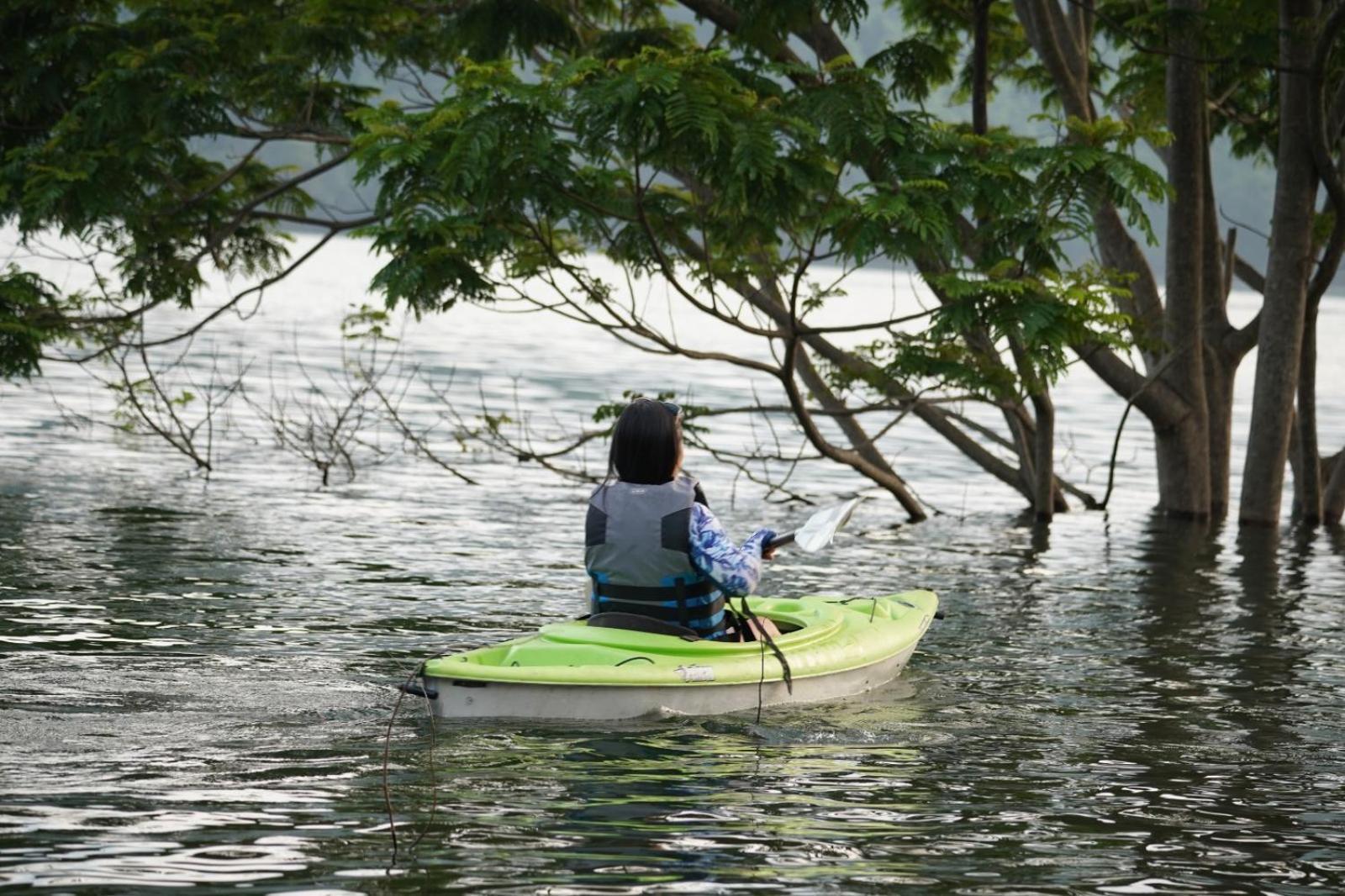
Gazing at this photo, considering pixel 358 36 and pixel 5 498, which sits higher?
pixel 358 36

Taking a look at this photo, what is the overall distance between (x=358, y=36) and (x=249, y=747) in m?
8.00

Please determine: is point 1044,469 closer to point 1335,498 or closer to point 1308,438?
point 1308,438

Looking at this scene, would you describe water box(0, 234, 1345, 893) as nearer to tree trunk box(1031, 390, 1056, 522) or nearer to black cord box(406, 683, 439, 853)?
black cord box(406, 683, 439, 853)

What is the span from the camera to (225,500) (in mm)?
13875

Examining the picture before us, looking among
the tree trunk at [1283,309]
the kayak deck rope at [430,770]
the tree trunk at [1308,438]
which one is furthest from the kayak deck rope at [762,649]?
the tree trunk at [1308,438]

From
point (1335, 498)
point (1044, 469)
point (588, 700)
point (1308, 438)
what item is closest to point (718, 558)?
point (588, 700)

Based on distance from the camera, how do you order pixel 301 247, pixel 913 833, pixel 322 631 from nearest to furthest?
pixel 913 833 < pixel 322 631 < pixel 301 247

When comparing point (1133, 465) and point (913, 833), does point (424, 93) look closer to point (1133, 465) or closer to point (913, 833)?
point (913, 833)

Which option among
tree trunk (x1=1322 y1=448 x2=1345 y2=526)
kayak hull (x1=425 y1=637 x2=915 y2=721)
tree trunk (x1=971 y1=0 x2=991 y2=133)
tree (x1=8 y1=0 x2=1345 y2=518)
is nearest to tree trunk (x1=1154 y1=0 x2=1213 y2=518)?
tree (x1=8 y1=0 x2=1345 y2=518)

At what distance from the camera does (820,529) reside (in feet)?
22.6

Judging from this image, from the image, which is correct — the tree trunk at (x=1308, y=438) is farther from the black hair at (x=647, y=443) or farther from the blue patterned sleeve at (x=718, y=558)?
the black hair at (x=647, y=443)

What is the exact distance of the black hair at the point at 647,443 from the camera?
649 cm

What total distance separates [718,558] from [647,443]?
0.50 meters

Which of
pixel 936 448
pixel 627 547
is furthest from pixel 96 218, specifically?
pixel 936 448
